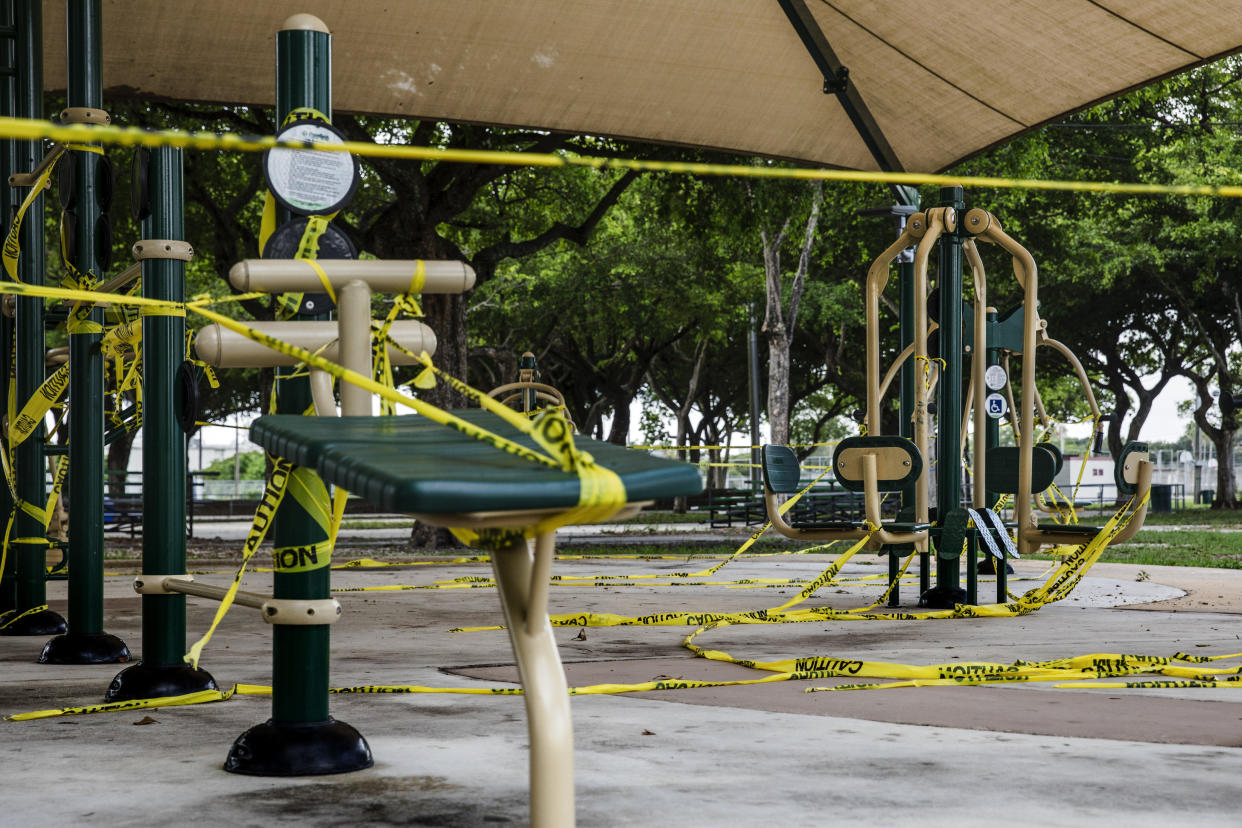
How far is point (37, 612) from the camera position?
6609mm

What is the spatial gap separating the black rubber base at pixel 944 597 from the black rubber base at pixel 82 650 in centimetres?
453

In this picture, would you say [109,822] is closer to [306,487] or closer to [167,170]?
[306,487]

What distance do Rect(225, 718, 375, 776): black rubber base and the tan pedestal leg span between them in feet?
3.90

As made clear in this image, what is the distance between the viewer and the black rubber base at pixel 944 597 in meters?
7.94

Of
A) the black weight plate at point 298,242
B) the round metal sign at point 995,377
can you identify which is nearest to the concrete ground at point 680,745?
the black weight plate at point 298,242

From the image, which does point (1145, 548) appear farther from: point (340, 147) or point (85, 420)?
point (340, 147)

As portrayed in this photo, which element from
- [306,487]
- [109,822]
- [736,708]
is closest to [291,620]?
[306,487]

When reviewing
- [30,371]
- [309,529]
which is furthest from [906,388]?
[309,529]

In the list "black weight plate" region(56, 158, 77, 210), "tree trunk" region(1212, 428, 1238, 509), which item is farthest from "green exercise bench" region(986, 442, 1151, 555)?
"tree trunk" region(1212, 428, 1238, 509)

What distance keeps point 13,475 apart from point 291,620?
13.3 ft

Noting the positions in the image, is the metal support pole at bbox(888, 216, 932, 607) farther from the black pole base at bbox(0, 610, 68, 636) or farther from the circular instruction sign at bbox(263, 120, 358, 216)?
the circular instruction sign at bbox(263, 120, 358, 216)

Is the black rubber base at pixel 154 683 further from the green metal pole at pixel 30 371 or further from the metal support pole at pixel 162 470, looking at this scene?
the green metal pole at pixel 30 371

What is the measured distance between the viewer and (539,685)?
2.06 meters

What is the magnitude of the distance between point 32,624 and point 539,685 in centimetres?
532
